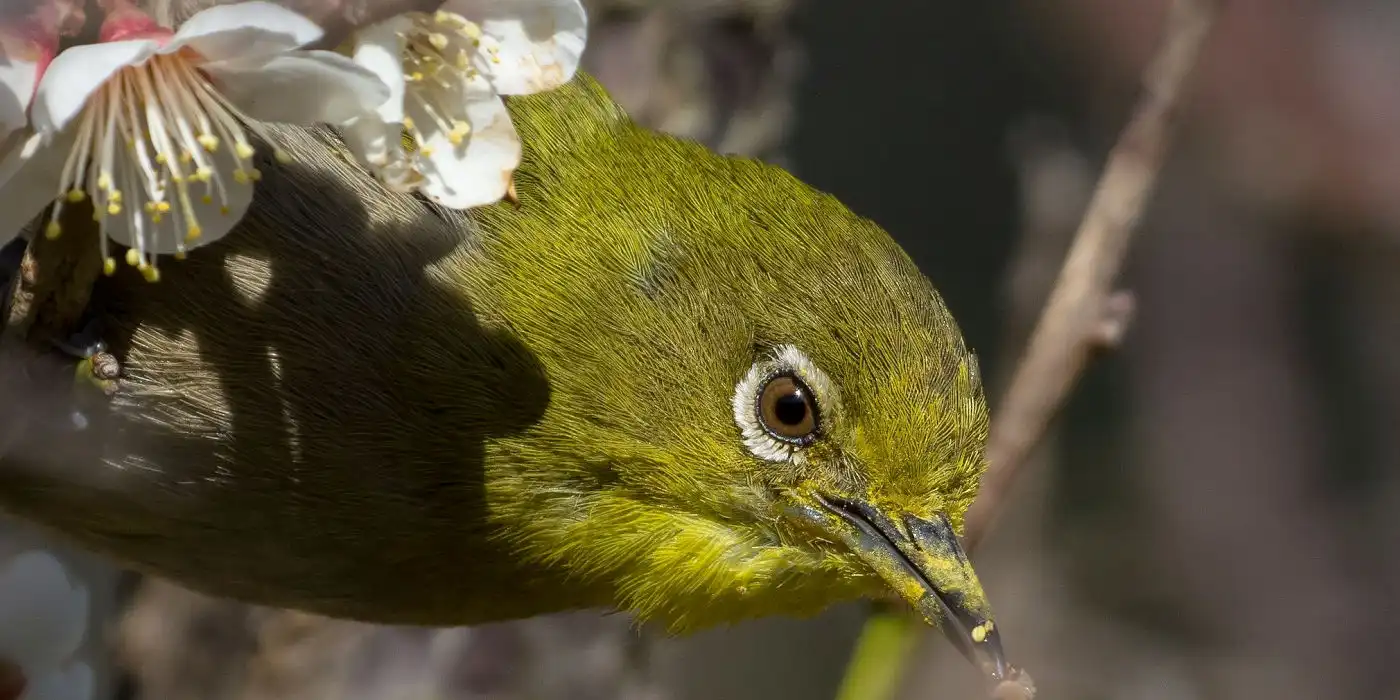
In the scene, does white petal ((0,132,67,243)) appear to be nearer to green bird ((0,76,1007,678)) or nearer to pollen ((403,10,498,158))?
pollen ((403,10,498,158))

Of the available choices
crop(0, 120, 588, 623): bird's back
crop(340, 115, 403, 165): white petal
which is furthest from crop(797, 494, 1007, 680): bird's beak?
crop(340, 115, 403, 165): white petal

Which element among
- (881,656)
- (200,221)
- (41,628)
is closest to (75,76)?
(200,221)

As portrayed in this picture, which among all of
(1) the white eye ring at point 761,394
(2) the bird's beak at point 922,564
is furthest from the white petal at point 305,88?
(2) the bird's beak at point 922,564

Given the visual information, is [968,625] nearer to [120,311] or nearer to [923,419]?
[923,419]

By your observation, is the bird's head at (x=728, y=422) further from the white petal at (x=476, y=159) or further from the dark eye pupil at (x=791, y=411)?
the white petal at (x=476, y=159)

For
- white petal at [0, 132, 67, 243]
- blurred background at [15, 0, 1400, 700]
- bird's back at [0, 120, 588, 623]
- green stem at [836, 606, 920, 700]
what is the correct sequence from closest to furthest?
1. white petal at [0, 132, 67, 243]
2. green stem at [836, 606, 920, 700]
3. bird's back at [0, 120, 588, 623]
4. blurred background at [15, 0, 1400, 700]
